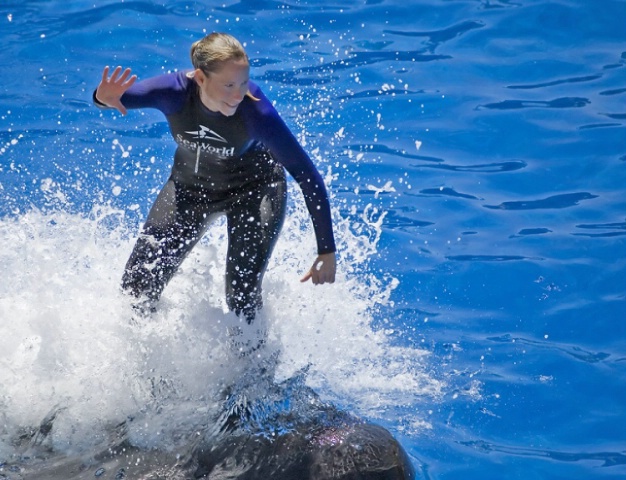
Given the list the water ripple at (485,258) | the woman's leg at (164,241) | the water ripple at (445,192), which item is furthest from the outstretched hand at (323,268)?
the water ripple at (445,192)

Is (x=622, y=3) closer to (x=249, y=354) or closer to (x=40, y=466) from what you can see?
(x=249, y=354)

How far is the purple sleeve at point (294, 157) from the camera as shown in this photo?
417cm

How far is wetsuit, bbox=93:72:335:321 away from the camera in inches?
167

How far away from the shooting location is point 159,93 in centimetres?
423

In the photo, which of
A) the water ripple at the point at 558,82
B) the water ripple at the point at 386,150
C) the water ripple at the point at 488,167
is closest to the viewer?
the water ripple at the point at 488,167

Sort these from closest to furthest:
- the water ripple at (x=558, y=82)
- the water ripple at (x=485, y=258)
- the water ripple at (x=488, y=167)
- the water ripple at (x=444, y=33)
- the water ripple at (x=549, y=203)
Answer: the water ripple at (x=485, y=258) < the water ripple at (x=549, y=203) < the water ripple at (x=488, y=167) < the water ripple at (x=558, y=82) < the water ripple at (x=444, y=33)

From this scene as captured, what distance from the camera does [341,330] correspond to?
4.97m

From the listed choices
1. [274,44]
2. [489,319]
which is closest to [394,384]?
[489,319]

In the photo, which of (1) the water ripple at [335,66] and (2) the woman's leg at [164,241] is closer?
(2) the woman's leg at [164,241]

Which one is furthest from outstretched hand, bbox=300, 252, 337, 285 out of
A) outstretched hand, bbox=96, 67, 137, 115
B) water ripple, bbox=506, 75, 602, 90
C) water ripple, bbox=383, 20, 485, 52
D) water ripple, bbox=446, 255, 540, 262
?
water ripple, bbox=383, 20, 485, 52

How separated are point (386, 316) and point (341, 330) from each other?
367mm

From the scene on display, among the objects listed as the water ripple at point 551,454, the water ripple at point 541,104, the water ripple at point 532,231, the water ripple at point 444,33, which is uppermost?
the water ripple at point 444,33

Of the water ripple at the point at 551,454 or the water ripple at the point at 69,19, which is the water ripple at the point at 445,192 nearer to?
the water ripple at the point at 551,454

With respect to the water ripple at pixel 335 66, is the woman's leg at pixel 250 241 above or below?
Answer: below
